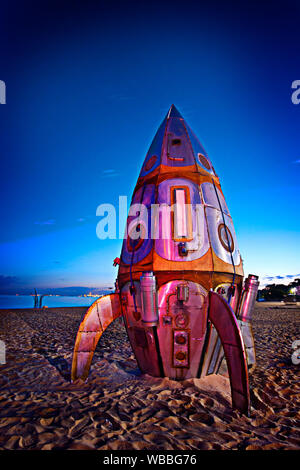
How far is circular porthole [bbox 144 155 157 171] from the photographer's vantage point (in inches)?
207

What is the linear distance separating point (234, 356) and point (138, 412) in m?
1.62

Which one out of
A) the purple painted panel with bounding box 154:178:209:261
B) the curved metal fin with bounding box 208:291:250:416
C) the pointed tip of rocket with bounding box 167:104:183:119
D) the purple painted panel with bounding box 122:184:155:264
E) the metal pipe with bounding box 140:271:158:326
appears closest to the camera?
the curved metal fin with bounding box 208:291:250:416

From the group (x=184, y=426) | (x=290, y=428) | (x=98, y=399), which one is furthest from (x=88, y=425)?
(x=290, y=428)

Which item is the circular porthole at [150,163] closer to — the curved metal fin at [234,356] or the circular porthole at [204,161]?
the circular porthole at [204,161]

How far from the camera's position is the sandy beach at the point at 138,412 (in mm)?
2908

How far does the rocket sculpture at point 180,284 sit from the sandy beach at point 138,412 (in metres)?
0.32

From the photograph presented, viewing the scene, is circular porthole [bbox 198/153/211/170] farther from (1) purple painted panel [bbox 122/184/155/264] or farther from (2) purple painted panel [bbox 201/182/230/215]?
(1) purple painted panel [bbox 122/184/155/264]

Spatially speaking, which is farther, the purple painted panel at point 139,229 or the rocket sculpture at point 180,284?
the purple painted panel at point 139,229

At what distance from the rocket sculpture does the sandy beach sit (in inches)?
12.7

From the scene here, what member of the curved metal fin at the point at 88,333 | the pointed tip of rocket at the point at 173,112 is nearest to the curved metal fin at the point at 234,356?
the curved metal fin at the point at 88,333

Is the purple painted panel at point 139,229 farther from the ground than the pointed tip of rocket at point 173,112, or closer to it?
closer to it

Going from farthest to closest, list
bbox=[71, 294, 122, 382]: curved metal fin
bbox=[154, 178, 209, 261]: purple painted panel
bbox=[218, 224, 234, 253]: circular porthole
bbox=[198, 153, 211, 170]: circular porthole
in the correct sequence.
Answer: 1. bbox=[198, 153, 211, 170]: circular porthole
2. bbox=[71, 294, 122, 382]: curved metal fin
3. bbox=[218, 224, 234, 253]: circular porthole
4. bbox=[154, 178, 209, 261]: purple painted panel

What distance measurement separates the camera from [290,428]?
326 centimetres

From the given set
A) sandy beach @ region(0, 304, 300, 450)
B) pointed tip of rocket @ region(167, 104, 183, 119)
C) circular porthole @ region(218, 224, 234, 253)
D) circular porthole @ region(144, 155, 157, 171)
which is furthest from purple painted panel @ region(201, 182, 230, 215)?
sandy beach @ region(0, 304, 300, 450)
